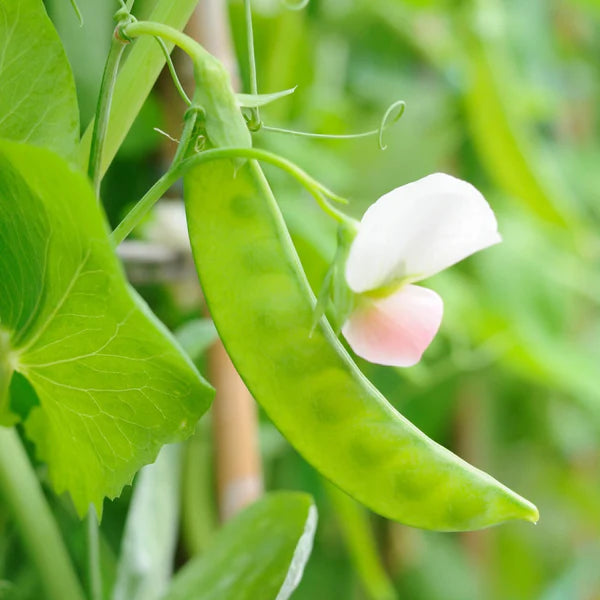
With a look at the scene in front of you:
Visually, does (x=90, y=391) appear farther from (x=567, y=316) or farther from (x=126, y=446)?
(x=567, y=316)

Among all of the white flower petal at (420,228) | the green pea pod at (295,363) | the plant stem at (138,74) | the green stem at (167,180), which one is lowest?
the green pea pod at (295,363)

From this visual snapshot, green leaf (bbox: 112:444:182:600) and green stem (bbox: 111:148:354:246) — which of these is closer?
green stem (bbox: 111:148:354:246)

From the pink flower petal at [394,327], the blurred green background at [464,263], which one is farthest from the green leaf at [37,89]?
the blurred green background at [464,263]

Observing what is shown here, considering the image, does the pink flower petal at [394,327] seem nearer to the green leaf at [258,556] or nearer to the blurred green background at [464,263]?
the green leaf at [258,556]

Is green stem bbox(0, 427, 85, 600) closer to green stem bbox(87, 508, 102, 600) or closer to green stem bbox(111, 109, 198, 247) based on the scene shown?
green stem bbox(87, 508, 102, 600)

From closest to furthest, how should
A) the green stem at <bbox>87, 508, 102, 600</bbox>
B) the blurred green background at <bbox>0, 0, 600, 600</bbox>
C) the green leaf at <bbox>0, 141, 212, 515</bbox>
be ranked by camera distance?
the green leaf at <bbox>0, 141, 212, 515</bbox> < the green stem at <bbox>87, 508, 102, 600</bbox> < the blurred green background at <bbox>0, 0, 600, 600</bbox>

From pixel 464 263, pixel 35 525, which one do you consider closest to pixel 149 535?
pixel 35 525

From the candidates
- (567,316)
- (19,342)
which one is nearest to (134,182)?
(19,342)

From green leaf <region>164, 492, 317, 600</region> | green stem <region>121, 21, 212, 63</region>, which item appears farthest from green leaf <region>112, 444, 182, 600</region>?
green stem <region>121, 21, 212, 63</region>
